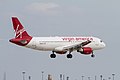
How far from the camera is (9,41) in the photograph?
198000 mm

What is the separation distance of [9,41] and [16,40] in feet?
5.84

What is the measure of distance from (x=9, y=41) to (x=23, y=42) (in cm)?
388

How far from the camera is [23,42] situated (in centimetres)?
19975

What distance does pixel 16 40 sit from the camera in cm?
19812

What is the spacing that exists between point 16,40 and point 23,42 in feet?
7.88
